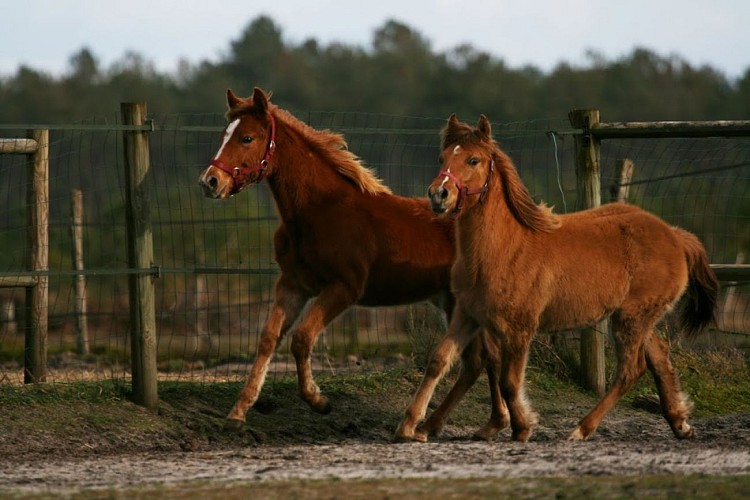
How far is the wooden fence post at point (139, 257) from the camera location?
958 cm

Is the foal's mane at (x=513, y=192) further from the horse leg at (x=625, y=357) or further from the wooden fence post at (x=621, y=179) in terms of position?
the wooden fence post at (x=621, y=179)

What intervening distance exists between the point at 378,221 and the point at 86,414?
2487 millimetres

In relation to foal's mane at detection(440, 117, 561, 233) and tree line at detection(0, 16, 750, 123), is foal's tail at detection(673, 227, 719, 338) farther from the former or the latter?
tree line at detection(0, 16, 750, 123)

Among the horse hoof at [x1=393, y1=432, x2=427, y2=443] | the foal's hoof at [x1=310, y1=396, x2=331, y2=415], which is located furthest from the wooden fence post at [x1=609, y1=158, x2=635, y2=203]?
the horse hoof at [x1=393, y1=432, x2=427, y2=443]

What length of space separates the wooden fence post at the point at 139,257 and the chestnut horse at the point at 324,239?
2.23ft

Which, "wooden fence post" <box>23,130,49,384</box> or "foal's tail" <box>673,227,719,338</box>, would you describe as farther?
"wooden fence post" <box>23,130,49,384</box>

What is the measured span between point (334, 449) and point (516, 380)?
1.36 metres

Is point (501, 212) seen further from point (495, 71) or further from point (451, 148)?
point (495, 71)

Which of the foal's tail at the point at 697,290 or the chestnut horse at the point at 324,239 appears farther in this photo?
the foal's tail at the point at 697,290

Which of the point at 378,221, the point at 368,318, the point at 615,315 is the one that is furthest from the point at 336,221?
the point at 368,318

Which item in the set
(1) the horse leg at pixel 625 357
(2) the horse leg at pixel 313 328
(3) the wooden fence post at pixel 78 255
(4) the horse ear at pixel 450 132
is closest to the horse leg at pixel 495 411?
(1) the horse leg at pixel 625 357

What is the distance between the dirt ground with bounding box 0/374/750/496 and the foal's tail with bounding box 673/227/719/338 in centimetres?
76

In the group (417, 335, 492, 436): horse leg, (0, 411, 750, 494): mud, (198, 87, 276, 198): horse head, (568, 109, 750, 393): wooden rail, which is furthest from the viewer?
(568, 109, 750, 393): wooden rail

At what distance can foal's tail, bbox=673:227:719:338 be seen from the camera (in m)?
9.64
